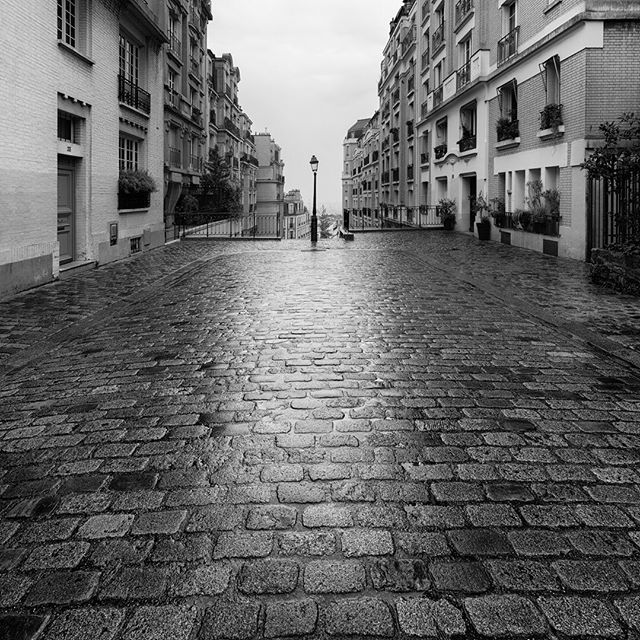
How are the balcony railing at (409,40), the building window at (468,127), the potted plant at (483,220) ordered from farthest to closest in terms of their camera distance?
the balcony railing at (409,40) < the building window at (468,127) < the potted plant at (483,220)

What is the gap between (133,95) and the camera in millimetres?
19406

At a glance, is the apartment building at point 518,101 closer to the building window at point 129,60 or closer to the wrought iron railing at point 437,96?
the wrought iron railing at point 437,96

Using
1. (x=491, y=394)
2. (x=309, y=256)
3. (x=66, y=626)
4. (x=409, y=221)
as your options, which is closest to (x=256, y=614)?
(x=66, y=626)

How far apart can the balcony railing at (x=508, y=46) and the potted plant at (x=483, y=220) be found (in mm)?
5256

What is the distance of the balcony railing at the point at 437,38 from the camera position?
32906mm

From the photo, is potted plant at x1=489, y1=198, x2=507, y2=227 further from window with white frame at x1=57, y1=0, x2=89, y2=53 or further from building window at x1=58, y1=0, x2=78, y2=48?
building window at x1=58, y1=0, x2=78, y2=48

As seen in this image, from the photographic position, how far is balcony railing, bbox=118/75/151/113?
60.0 ft

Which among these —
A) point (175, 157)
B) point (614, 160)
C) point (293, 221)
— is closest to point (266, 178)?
point (293, 221)

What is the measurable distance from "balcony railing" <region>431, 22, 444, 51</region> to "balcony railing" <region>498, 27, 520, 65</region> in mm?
10160

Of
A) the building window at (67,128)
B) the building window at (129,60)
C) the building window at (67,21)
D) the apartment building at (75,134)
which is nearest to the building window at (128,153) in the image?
the apartment building at (75,134)

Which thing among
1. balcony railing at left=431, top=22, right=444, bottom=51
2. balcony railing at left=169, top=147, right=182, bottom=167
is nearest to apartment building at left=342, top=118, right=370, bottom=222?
balcony railing at left=431, top=22, right=444, bottom=51

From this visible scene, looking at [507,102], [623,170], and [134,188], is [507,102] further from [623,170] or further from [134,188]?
[134,188]

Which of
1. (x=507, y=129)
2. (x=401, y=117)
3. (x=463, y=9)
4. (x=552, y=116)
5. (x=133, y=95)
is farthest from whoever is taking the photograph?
(x=401, y=117)

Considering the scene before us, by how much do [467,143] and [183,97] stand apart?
1465cm
